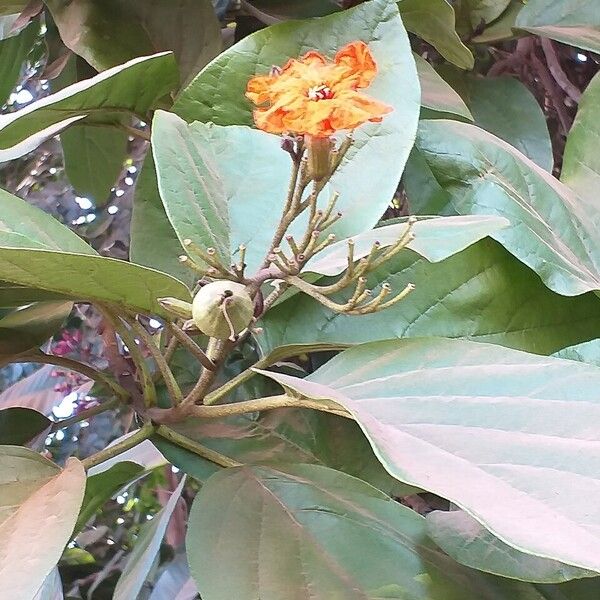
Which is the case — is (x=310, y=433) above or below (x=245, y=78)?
below

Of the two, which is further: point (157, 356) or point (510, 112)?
point (510, 112)

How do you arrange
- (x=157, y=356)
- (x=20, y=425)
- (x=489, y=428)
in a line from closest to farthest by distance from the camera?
1. (x=489, y=428)
2. (x=157, y=356)
3. (x=20, y=425)

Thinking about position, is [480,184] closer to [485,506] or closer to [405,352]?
[405,352]

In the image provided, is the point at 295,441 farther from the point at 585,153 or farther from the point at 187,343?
the point at 585,153

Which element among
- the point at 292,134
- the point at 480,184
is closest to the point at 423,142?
the point at 480,184

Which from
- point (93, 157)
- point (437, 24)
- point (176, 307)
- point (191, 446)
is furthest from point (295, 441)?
point (93, 157)

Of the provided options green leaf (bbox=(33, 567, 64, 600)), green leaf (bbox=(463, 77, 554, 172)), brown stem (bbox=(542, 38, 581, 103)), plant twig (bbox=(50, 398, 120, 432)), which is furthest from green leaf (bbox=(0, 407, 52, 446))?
brown stem (bbox=(542, 38, 581, 103))
